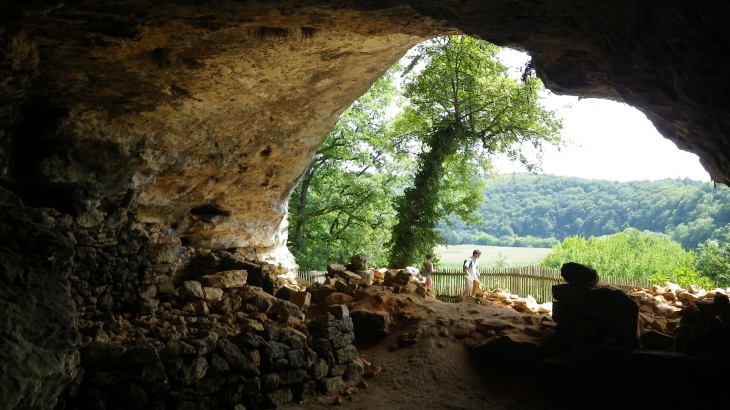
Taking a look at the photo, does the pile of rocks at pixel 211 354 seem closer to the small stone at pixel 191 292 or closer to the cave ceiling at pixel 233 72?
the small stone at pixel 191 292

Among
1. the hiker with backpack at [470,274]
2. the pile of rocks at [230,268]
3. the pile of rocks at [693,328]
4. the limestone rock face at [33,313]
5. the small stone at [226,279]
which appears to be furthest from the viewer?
the hiker with backpack at [470,274]

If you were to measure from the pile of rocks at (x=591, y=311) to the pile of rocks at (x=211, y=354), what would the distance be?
2.98m

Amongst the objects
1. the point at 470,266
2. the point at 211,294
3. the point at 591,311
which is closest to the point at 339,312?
the point at 211,294

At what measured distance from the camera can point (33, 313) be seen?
165 inches

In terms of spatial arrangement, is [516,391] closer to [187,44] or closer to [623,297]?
[623,297]

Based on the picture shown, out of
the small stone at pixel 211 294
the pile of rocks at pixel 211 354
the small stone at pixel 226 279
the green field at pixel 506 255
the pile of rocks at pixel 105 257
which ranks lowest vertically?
the green field at pixel 506 255

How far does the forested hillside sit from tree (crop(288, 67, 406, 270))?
1802 centimetres

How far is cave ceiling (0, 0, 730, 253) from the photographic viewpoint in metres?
5.34

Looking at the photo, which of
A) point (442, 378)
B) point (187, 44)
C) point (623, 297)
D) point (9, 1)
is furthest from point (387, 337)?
point (9, 1)

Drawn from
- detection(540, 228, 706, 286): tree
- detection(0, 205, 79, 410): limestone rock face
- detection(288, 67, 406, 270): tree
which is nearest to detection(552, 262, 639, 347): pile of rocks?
detection(0, 205, 79, 410): limestone rock face

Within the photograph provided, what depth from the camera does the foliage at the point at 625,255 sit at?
29.6m

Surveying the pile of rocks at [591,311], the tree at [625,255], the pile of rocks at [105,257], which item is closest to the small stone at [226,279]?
the pile of rocks at [105,257]

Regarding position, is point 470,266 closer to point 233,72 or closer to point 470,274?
point 470,274

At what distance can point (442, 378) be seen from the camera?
7910mm
